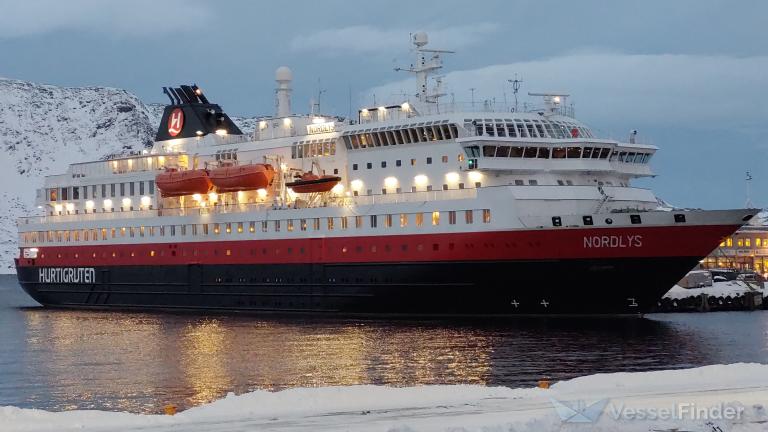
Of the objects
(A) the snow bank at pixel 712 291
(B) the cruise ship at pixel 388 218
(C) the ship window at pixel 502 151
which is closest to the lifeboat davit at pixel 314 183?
(B) the cruise ship at pixel 388 218

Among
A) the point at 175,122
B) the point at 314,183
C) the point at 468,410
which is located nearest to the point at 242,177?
the point at 314,183

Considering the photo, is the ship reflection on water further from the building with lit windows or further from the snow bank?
the building with lit windows

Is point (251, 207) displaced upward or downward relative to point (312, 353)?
upward

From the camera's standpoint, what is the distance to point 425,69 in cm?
4812

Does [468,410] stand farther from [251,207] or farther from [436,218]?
[251,207]

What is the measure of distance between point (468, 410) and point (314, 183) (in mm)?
27662

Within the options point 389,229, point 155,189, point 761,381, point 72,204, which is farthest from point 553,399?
point 72,204

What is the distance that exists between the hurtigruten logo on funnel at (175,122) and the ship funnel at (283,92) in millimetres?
5532

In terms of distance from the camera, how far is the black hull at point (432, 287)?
39.4 metres

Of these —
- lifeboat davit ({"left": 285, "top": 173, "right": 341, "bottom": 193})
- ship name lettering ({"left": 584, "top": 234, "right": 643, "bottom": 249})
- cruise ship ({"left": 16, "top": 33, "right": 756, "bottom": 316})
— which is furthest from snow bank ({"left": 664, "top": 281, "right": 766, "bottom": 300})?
lifeboat davit ({"left": 285, "top": 173, "right": 341, "bottom": 193})

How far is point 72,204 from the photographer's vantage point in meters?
57.8

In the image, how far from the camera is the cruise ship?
39469mm

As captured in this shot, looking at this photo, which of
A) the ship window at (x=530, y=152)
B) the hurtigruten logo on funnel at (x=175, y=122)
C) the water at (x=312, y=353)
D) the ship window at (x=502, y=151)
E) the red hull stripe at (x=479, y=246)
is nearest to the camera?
the water at (x=312, y=353)

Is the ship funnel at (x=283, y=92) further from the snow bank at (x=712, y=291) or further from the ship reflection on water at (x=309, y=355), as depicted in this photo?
the snow bank at (x=712, y=291)
